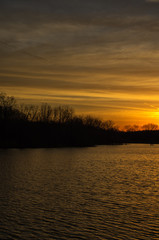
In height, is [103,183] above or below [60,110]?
below

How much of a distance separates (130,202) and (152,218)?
3.52 meters

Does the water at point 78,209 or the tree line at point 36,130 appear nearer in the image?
the water at point 78,209

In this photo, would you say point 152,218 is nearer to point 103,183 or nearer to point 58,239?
point 58,239

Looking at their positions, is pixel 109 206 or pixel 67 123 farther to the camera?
pixel 67 123

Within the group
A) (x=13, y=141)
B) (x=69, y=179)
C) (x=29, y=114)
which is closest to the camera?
(x=69, y=179)

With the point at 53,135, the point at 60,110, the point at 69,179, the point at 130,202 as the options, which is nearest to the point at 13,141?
the point at 53,135

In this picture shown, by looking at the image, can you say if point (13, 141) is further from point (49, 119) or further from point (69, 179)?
point (69, 179)

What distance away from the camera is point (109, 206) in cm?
1758

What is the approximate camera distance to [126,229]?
527 inches

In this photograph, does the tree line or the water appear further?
the tree line

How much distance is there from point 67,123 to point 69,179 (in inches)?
3682

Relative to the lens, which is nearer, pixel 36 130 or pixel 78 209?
pixel 78 209

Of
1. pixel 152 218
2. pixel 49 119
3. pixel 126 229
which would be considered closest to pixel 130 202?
pixel 152 218

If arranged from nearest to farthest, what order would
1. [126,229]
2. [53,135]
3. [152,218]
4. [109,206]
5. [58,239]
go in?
[58,239], [126,229], [152,218], [109,206], [53,135]
